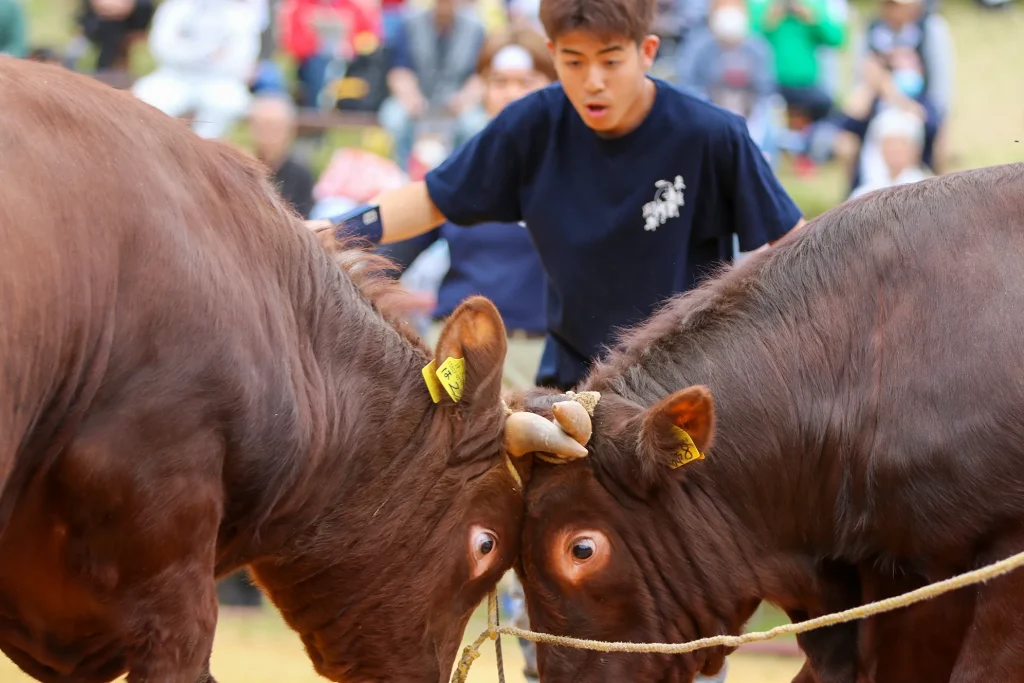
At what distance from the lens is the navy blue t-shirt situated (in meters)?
4.66

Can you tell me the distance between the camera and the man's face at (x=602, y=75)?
4.53 m

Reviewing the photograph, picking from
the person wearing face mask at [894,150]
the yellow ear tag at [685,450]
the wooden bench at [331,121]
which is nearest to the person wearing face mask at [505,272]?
the yellow ear tag at [685,450]

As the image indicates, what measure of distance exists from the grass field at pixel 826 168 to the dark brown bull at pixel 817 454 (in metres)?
2.36

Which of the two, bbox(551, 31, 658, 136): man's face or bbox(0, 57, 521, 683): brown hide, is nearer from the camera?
bbox(0, 57, 521, 683): brown hide

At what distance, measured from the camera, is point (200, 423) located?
3.43 m

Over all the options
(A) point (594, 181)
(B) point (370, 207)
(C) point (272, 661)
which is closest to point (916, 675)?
(A) point (594, 181)

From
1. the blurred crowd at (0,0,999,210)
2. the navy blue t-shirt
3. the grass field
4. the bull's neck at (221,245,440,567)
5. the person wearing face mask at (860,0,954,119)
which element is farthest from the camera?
the person wearing face mask at (860,0,954,119)

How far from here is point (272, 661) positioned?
718 centimetres

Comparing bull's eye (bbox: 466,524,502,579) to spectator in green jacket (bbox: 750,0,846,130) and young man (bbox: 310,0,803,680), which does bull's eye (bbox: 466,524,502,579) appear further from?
spectator in green jacket (bbox: 750,0,846,130)

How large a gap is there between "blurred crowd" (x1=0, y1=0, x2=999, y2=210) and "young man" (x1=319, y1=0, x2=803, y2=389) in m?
4.80

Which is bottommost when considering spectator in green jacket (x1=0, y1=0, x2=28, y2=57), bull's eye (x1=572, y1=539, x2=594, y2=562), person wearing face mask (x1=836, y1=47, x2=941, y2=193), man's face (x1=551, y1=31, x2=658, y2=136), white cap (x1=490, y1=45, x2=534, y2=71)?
person wearing face mask (x1=836, y1=47, x2=941, y2=193)

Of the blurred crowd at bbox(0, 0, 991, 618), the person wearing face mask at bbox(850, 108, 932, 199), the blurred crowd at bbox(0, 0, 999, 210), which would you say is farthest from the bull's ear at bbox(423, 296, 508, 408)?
the person wearing face mask at bbox(850, 108, 932, 199)

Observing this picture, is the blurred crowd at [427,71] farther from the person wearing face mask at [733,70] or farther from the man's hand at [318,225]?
the man's hand at [318,225]

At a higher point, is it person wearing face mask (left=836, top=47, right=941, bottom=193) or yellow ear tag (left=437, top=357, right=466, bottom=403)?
yellow ear tag (left=437, top=357, right=466, bottom=403)
